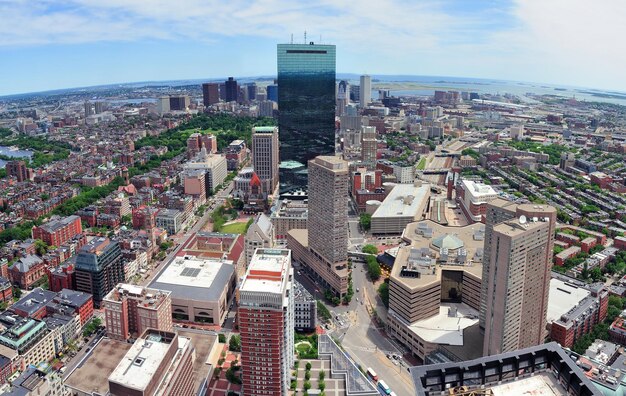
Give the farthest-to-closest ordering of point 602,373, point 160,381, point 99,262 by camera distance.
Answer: point 99,262 < point 602,373 < point 160,381

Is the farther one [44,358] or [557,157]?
[557,157]

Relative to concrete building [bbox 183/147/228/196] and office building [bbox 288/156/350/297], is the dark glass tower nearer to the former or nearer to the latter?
concrete building [bbox 183/147/228/196]

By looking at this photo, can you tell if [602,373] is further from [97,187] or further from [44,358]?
[97,187]

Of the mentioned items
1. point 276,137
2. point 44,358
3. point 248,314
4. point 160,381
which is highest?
point 276,137

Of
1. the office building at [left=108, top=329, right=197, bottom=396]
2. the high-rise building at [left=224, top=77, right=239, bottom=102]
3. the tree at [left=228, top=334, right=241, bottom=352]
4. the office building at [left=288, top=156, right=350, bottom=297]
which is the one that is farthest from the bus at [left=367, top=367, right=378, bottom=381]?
the high-rise building at [left=224, top=77, right=239, bottom=102]

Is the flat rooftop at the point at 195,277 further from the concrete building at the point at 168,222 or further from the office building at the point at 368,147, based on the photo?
the office building at the point at 368,147

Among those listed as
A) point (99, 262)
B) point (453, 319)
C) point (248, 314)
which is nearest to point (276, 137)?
point (99, 262)

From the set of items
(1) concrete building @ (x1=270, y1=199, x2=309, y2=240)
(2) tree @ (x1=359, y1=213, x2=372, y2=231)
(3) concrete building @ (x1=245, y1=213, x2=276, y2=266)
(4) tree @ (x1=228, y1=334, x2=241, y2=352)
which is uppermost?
(3) concrete building @ (x1=245, y1=213, x2=276, y2=266)
